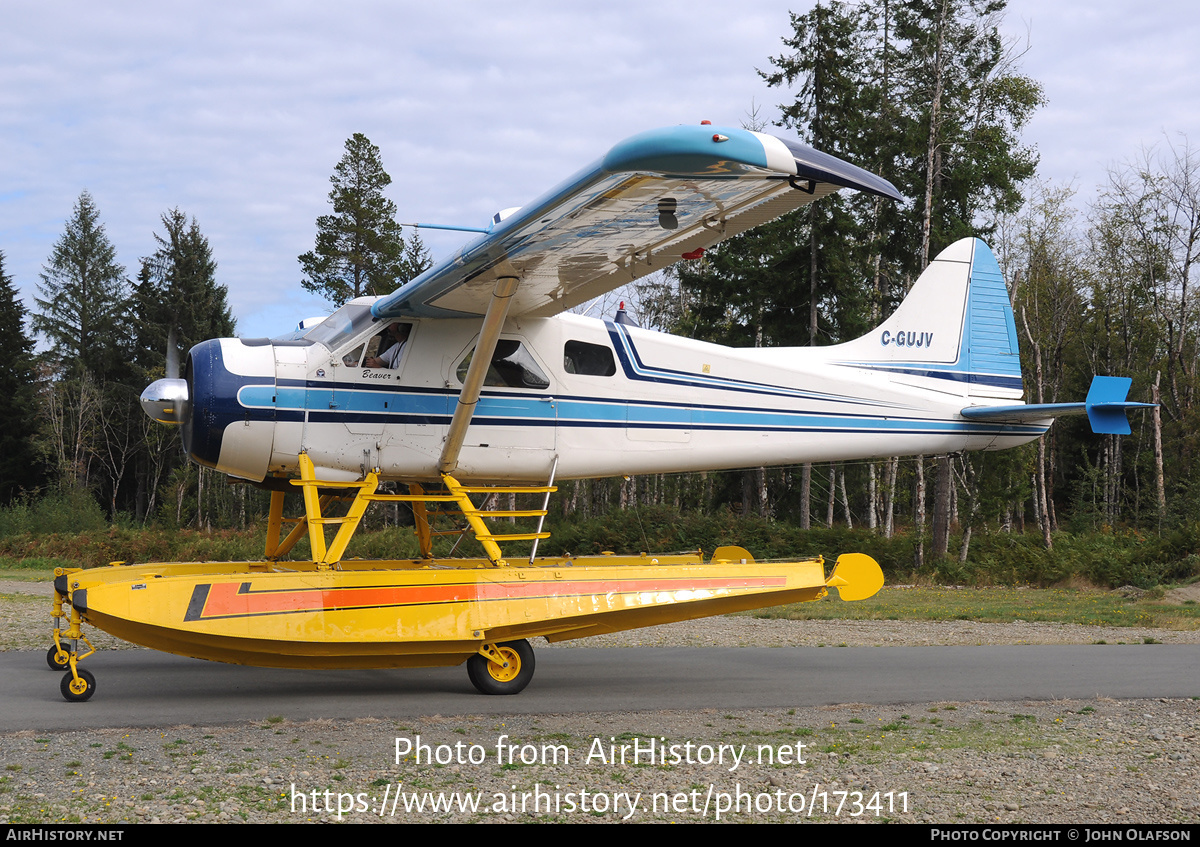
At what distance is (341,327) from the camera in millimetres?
8719

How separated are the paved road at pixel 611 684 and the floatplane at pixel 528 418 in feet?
1.36

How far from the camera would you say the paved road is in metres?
7.13

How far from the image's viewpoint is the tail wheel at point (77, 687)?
707cm

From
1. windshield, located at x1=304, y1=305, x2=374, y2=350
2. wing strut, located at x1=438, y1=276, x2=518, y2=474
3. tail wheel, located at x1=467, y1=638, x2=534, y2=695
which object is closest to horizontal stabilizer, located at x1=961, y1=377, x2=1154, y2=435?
wing strut, located at x1=438, y1=276, x2=518, y2=474

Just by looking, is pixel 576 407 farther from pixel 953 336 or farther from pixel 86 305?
pixel 86 305

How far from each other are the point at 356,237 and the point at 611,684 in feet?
123

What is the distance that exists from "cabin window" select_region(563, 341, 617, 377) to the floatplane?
0.02m

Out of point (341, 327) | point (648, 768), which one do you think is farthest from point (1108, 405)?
point (341, 327)

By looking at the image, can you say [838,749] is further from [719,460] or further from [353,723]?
[719,460]

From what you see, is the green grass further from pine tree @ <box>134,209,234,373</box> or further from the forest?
pine tree @ <box>134,209,234,373</box>

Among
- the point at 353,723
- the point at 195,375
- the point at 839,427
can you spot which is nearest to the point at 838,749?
the point at 353,723

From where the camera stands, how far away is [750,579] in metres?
8.38

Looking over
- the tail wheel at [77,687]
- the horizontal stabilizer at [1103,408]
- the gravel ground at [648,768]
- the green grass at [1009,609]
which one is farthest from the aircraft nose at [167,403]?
the green grass at [1009,609]

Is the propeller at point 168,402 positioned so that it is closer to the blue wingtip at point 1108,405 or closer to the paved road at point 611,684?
the paved road at point 611,684
